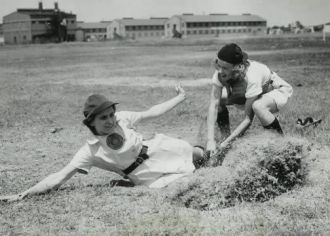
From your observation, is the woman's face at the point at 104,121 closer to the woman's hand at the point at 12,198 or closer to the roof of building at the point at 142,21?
the woman's hand at the point at 12,198

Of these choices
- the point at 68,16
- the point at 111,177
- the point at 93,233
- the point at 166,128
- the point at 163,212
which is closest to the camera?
the point at 93,233

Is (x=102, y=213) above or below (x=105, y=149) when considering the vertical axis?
below

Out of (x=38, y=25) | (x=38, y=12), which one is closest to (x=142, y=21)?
(x=38, y=12)

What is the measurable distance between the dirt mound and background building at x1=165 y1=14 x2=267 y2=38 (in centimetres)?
11220

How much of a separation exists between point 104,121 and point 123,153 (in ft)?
1.30

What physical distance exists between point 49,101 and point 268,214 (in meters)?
8.31

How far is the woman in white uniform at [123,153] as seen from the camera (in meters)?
4.55

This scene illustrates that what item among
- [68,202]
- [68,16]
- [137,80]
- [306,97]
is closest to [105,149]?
[68,202]

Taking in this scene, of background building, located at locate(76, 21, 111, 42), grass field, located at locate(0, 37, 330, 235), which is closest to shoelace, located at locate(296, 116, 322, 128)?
grass field, located at locate(0, 37, 330, 235)

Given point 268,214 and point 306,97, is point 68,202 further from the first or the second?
point 306,97

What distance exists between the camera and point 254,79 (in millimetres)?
5430

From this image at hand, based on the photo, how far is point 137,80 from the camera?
15.0 metres

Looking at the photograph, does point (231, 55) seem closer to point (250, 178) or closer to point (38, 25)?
point (250, 178)

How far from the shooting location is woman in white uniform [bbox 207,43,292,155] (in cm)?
520
